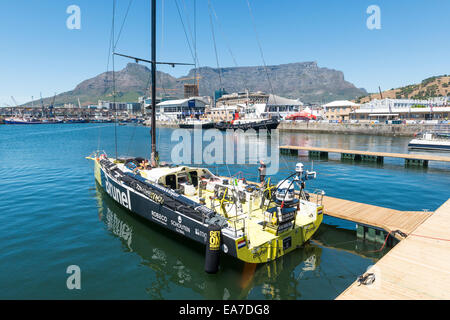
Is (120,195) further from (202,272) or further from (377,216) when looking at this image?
(377,216)

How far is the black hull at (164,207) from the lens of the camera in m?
8.45

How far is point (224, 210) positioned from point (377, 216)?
23.2ft

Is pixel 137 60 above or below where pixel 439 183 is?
above

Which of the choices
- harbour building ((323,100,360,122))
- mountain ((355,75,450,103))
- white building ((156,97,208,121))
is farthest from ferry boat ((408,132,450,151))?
white building ((156,97,208,121))

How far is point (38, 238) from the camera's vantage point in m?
10.6

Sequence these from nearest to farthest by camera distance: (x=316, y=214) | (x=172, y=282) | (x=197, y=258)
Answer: (x=172, y=282) < (x=197, y=258) < (x=316, y=214)

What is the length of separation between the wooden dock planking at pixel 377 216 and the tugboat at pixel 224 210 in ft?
5.79

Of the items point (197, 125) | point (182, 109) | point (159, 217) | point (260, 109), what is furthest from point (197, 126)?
point (159, 217)

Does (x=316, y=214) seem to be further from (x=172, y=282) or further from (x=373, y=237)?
(x=172, y=282)

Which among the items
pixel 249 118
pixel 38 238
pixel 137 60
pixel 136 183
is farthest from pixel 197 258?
pixel 249 118

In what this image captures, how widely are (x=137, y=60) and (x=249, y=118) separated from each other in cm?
7293

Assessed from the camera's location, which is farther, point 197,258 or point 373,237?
point 373,237

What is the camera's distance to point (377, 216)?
1116 cm

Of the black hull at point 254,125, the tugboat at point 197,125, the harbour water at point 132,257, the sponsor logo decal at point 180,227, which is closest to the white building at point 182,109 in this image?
the tugboat at point 197,125
